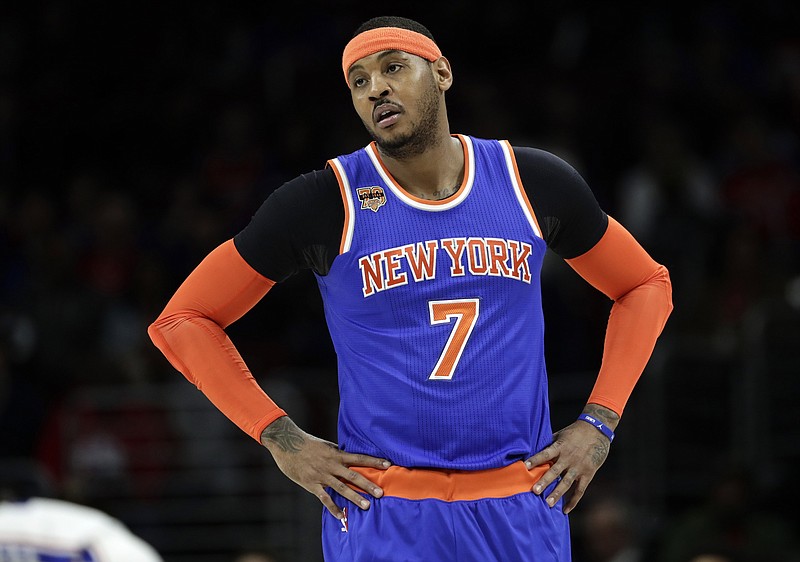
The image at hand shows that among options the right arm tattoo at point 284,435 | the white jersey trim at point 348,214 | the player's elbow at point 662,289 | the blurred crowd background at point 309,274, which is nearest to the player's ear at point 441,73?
the white jersey trim at point 348,214

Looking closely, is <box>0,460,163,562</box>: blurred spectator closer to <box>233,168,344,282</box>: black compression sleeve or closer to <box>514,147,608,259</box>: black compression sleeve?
<box>233,168,344,282</box>: black compression sleeve

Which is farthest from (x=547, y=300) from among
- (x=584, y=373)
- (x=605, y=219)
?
(x=605, y=219)

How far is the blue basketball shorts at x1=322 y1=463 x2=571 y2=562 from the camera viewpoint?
12.0ft

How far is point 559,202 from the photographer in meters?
3.98

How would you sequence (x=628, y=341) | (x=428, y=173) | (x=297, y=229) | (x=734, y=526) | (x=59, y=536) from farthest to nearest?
(x=734, y=526) → (x=59, y=536) → (x=628, y=341) → (x=428, y=173) → (x=297, y=229)

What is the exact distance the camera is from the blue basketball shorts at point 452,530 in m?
3.66

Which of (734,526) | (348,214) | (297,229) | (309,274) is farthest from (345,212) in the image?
(309,274)

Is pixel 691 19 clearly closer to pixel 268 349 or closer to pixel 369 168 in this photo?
pixel 268 349

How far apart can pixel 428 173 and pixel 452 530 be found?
107cm

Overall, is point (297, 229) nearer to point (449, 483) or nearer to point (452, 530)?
point (449, 483)

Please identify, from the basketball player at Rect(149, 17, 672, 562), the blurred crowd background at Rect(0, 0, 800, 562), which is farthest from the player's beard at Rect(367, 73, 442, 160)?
the blurred crowd background at Rect(0, 0, 800, 562)

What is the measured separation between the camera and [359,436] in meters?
3.84

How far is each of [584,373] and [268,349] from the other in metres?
2.62

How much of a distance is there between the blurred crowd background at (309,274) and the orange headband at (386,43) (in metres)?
4.08
